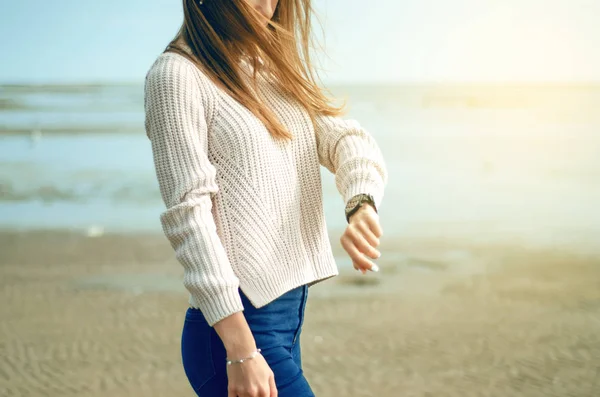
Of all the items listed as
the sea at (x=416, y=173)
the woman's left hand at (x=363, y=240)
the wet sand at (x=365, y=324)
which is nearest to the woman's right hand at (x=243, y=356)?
the woman's left hand at (x=363, y=240)

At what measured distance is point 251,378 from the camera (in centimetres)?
105

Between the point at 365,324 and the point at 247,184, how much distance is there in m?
2.93

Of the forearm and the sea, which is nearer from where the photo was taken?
the forearm

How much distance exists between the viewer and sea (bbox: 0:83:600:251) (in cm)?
646

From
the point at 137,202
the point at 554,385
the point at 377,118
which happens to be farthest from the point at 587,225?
the point at 377,118

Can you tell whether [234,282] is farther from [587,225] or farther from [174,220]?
[587,225]

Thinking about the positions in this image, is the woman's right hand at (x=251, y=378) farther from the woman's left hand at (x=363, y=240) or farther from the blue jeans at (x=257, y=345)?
the woman's left hand at (x=363, y=240)

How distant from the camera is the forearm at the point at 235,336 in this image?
1.04 meters

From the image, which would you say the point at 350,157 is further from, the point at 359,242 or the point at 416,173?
the point at 416,173

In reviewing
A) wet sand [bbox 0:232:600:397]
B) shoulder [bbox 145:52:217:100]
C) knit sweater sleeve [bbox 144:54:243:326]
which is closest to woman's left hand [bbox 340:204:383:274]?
knit sweater sleeve [bbox 144:54:243:326]

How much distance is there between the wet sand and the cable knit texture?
206cm

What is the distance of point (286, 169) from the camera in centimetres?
119

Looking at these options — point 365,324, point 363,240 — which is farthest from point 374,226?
point 365,324

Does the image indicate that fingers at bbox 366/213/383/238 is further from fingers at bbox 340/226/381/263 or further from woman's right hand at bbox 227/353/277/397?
woman's right hand at bbox 227/353/277/397
